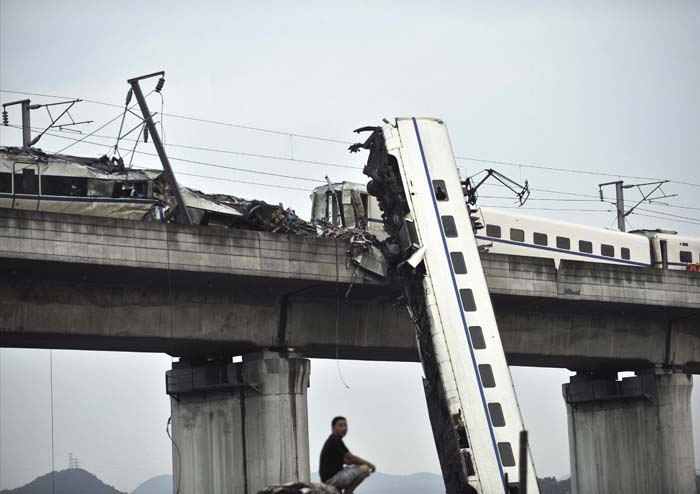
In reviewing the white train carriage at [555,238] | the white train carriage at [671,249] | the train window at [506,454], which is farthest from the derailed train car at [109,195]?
the white train carriage at [671,249]

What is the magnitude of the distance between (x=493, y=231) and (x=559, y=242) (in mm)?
5048

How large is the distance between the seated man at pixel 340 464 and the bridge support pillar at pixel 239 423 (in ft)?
70.3

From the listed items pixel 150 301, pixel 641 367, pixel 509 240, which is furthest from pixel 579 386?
pixel 150 301

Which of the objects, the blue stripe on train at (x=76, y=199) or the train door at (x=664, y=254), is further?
the train door at (x=664, y=254)

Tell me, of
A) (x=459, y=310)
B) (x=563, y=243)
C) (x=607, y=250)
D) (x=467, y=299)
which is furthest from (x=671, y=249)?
(x=459, y=310)

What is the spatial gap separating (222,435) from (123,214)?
315 inches

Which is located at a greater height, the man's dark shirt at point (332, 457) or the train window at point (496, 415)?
the train window at point (496, 415)

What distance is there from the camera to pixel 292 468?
45.0 metres

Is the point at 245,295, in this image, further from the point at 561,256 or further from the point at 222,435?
the point at 561,256

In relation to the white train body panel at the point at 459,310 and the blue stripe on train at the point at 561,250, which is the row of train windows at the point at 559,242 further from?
the white train body panel at the point at 459,310

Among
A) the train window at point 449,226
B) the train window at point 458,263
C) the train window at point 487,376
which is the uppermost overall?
the train window at point 449,226

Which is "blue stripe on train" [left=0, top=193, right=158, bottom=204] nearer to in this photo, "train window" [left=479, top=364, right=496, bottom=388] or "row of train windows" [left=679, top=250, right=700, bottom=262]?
"train window" [left=479, top=364, right=496, bottom=388]

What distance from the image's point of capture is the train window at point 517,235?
2392 inches

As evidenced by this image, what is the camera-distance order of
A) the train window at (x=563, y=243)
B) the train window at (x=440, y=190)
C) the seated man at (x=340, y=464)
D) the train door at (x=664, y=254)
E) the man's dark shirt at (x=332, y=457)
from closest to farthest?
the seated man at (x=340, y=464), the man's dark shirt at (x=332, y=457), the train window at (x=440, y=190), the train window at (x=563, y=243), the train door at (x=664, y=254)
